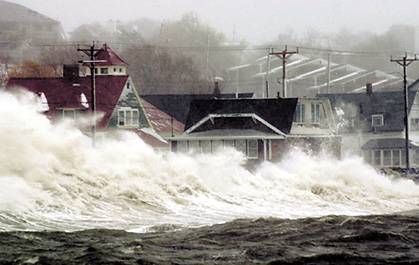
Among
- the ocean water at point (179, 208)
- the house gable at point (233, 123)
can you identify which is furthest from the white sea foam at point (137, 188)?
the house gable at point (233, 123)

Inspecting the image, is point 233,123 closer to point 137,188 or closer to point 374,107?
point 137,188

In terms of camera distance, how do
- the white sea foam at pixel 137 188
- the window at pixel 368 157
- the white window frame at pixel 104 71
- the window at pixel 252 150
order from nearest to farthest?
the white sea foam at pixel 137 188 < the window at pixel 252 150 < the window at pixel 368 157 < the white window frame at pixel 104 71

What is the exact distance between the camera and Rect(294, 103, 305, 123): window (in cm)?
5050

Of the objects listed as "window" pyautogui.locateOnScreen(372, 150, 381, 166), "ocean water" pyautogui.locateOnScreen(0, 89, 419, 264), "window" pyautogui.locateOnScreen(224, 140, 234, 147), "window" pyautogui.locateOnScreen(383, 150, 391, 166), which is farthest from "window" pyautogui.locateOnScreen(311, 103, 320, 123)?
"window" pyautogui.locateOnScreen(372, 150, 381, 166)

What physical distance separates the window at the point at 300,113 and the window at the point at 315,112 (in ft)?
3.00

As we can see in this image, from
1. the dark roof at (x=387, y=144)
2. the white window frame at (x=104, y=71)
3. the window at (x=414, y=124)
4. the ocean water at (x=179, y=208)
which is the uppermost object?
the white window frame at (x=104, y=71)

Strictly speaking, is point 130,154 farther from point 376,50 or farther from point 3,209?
point 376,50

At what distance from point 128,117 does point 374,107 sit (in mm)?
25367

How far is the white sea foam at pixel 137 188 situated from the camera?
25.8 meters

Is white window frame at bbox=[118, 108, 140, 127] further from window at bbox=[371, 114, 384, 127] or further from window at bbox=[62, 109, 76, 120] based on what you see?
window at bbox=[371, 114, 384, 127]

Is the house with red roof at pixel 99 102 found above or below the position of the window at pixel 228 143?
above

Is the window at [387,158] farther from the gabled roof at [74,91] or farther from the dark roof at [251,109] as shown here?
the gabled roof at [74,91]

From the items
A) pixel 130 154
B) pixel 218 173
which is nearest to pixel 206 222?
pixel 130 154

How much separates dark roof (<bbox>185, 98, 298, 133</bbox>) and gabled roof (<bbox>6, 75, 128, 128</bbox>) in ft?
36.8
